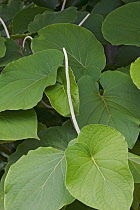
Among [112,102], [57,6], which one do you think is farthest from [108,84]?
[57,6]

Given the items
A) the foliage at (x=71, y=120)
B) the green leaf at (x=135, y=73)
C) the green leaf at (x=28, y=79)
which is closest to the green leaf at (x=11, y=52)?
the foliage at (x=71, y=120)

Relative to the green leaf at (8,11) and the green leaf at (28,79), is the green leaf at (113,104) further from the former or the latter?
the green leaf at (8,11)

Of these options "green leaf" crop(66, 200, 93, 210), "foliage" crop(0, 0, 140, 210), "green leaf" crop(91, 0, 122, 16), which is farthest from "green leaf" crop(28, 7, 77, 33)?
"green leaf" crop(66, 200, 93, 210)

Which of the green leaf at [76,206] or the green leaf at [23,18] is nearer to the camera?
the green leaf at [76,206]

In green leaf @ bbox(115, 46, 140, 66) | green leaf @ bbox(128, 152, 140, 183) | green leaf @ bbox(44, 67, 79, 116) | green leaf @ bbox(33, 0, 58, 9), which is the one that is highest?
green leaf @ bbox(44, 67, 79, 116)

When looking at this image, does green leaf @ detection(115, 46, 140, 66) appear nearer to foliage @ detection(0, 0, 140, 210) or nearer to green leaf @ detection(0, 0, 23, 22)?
foliage @ detection(0, 0, 140, 210)
